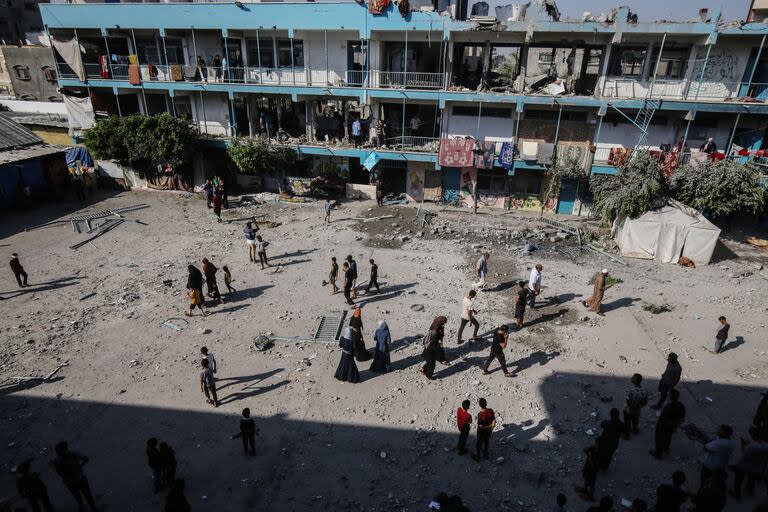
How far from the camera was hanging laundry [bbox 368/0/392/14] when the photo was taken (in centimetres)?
2122

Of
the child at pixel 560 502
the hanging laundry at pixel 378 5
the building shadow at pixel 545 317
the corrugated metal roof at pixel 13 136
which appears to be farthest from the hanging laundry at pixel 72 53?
the child at pixel 560 502

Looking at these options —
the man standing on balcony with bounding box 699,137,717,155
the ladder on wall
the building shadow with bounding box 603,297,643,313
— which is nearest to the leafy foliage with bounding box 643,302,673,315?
the building shadow with bounding box 603,297,643,313

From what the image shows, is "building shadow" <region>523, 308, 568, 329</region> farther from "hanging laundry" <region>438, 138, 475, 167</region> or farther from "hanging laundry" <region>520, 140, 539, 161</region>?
"hanging laundry" <region>438, 138, 475, 167</region>

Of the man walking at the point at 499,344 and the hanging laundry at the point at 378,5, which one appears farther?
the hanging laundry at the point at 378,5

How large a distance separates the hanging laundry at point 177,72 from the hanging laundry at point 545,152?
19472 millimetres

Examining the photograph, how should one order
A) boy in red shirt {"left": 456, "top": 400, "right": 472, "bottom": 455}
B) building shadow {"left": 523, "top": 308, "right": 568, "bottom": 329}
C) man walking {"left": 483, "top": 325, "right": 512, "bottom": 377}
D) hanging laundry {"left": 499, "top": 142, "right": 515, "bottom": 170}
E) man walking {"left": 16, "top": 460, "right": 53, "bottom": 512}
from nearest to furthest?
man walking {"left": 16, "top": 460, "right": 53, "bottom": 512}, boy in red shirt {"left": 456, "top": 400, "right": 472, "bottom": 455}, man walking {"left": 483, "top": 325, "right": 512, "bottom": 377}, building shadow {"left": 523, "top": 308, "right": 568, "bottom": 329}, hanging laundry {"left": 499, "top": 142, "right": 515, "bottom": 170}

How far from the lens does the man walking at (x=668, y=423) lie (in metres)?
8.14

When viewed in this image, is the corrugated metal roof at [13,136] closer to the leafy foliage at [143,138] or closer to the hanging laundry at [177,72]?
the leafy foliage at [143,138]

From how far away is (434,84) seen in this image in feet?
73.7

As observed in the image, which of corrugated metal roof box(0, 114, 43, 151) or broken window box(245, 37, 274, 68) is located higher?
broken window box(245, 37, 274, 68)

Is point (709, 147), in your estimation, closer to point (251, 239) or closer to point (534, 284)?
point (534, 284)

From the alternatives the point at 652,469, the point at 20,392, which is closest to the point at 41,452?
the point at 20,392

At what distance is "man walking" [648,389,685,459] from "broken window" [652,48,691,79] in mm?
17950

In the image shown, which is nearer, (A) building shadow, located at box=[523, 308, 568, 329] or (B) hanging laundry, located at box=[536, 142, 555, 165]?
(A) building shadow, located at box=[523, 308, 568, 329]
